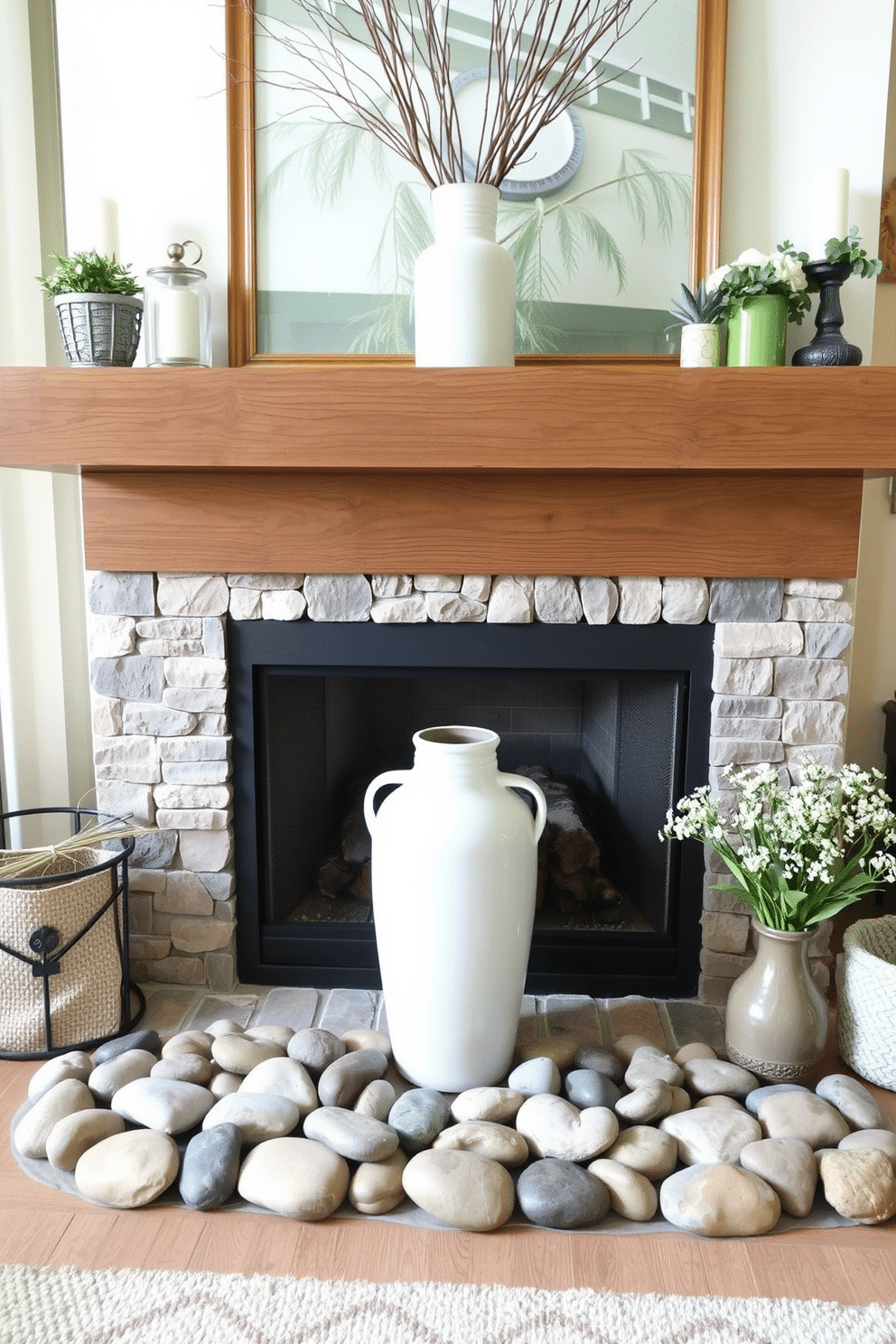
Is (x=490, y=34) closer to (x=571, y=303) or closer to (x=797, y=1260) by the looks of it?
(x=571, y=303)

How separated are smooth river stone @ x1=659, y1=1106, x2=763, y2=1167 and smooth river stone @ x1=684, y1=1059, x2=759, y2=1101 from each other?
0.30 feet

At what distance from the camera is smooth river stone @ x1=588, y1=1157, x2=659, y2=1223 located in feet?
4.40

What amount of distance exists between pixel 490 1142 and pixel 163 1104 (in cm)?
50

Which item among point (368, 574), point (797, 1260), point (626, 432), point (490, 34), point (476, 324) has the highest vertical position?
point (490, 34)

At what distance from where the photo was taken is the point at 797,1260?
1.28 metres

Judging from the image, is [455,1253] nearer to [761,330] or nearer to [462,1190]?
[462,1190]

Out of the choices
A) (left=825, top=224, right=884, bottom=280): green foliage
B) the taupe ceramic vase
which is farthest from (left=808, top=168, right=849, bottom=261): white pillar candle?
the taupe ceramic vase

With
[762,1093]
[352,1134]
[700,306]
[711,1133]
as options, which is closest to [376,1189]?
[352,1134]

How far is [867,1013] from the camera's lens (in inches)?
65.0

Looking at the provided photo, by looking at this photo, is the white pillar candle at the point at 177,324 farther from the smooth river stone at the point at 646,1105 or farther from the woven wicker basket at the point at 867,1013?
the woven wicker basket at the point at 867,1013

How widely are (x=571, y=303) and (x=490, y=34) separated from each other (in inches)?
20.6

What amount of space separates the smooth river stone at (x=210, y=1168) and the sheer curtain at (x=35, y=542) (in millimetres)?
1055

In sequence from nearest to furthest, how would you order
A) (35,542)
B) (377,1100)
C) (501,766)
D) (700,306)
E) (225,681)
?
(377,1100) < (700,306) < (225,681) < (35,542) < (501,766)

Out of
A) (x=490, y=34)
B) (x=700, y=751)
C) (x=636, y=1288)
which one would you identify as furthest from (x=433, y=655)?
(x=490, y=34)
